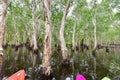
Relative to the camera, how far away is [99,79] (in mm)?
10711

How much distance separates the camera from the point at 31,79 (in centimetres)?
1041

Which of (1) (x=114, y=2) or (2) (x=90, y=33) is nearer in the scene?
(1) (x=114, y=2)

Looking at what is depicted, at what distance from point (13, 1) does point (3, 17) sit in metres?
21.0

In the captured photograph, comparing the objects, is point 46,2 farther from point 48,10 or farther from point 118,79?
point 118,79

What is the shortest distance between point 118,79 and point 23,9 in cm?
2069

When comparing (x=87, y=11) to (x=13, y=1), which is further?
(x=87, y=11)

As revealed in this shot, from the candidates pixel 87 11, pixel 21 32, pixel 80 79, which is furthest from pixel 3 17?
pixel 21 32

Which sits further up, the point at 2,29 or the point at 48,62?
the point at 2,29

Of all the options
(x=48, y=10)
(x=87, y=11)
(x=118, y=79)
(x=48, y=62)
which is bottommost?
(x=118, y=79)

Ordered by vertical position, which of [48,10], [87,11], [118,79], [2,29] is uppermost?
[87,11]

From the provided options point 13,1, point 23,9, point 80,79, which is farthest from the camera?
point 23,9

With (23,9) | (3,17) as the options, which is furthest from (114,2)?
(3,17)

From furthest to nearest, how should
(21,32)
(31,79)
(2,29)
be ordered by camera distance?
(21,32), (31,79), (2,29)

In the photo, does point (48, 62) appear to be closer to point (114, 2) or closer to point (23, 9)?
point (114, 2)
